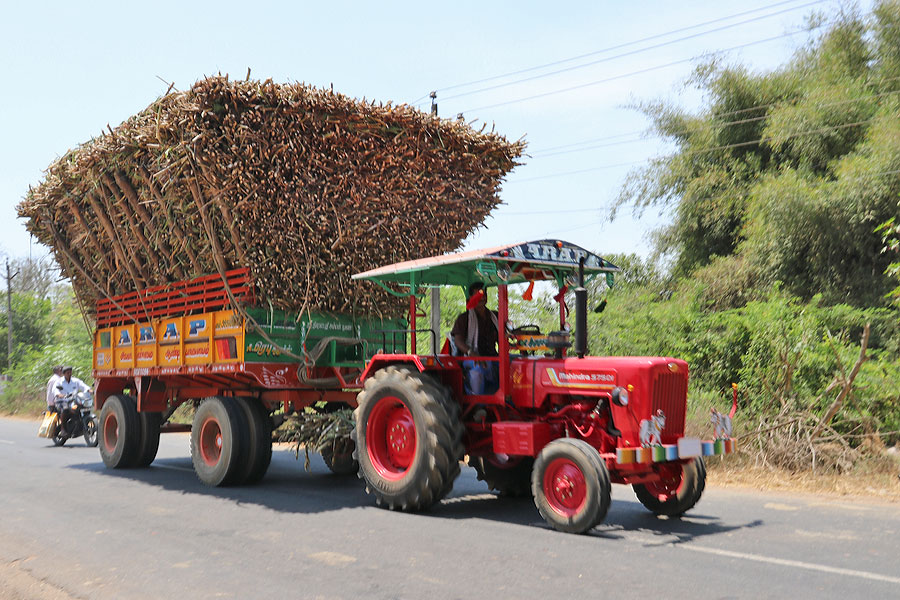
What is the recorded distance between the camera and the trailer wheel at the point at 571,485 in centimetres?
657

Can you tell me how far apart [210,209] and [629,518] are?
18.4 feet

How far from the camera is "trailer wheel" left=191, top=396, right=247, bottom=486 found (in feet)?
31.4

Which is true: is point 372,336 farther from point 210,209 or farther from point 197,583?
point 197,583

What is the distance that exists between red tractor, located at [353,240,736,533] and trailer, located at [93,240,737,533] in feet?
0.05

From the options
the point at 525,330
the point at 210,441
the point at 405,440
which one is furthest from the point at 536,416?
the point at 210,441

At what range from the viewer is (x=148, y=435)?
38.6ft

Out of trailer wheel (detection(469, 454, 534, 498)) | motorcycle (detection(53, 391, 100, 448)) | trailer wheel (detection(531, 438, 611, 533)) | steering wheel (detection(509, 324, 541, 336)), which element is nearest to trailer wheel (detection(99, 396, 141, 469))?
motorcycle (detection(53, 391, 100, 448))

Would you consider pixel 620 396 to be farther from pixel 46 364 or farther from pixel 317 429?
pixel 46 364

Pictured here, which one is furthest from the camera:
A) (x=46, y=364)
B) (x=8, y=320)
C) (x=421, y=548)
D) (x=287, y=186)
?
(x=8, y=320)

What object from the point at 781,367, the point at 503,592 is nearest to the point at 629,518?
the point at 503,592

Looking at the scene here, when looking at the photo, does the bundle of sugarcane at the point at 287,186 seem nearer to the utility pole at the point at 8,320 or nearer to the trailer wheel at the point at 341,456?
the trailer wheel at the point at 341,456

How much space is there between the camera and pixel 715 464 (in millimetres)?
10602

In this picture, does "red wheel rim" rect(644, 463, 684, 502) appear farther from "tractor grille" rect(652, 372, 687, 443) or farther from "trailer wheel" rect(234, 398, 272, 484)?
"trailer wheel" rect(234, 398, 272, 484)

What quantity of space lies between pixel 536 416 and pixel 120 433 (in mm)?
6814
